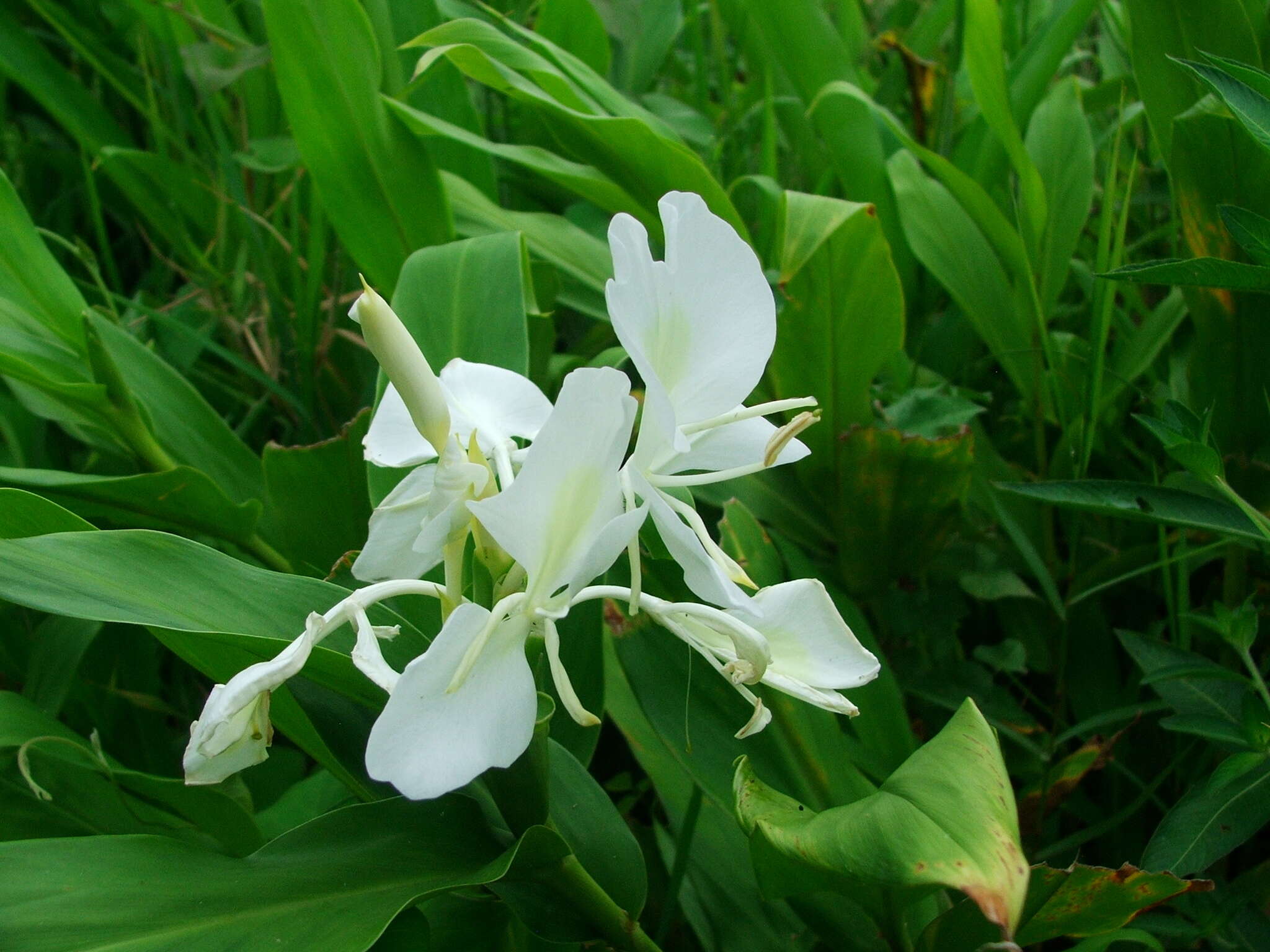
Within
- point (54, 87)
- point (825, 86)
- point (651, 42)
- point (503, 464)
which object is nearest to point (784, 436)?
point (503, 464)

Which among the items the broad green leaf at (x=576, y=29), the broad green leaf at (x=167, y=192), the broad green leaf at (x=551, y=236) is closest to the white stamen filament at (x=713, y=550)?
the broad green leaf at (x=551, y=236)

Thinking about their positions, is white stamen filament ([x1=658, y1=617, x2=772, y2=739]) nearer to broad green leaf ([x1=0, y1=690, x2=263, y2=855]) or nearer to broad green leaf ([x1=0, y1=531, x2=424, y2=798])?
broad green leaf ([x1=0, y1=531, x2=424, y2=798])

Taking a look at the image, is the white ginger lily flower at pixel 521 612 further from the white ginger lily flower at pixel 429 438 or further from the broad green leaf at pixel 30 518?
the broad green leaf at pixel 30 518

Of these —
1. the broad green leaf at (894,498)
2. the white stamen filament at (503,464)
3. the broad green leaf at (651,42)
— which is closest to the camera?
the white stamen filament at (503,464)

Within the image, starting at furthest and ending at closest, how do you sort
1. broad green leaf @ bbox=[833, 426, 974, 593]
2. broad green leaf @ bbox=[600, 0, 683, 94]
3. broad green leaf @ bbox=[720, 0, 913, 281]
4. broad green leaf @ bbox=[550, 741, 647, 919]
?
1. broad green leaf @ bbox=[600, 0, 683, 94]
2. broad green leaf @ bbox=[720, 0, 913, 281]
3. broad green leaf @ bbox=[833, 426, 974, 593]
4. broad green leaf @ bbox=[550, 741, 647, 919]

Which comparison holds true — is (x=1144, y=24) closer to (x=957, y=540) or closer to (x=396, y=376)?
(x=957, y=540)

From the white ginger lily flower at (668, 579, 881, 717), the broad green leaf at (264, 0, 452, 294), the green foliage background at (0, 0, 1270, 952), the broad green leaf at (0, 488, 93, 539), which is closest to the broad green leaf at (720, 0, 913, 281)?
the green foliage background at (0, 0, 1270, 952)
